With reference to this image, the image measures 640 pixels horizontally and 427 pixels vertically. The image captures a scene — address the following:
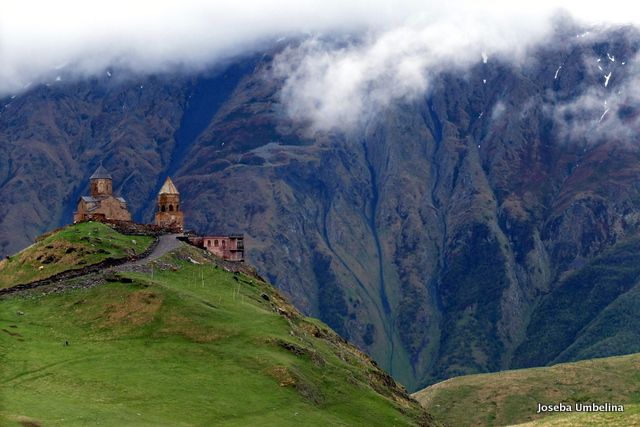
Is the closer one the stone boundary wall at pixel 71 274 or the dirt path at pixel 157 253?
the stone boundary wall at pixel 71 274

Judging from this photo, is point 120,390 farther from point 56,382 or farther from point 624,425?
point 624,425

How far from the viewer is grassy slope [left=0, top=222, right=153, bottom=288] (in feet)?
569

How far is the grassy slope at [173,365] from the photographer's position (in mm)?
114500

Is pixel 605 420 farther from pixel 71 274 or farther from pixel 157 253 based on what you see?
pixel 157 253

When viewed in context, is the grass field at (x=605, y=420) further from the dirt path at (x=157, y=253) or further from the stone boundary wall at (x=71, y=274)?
A: the dirt path at (x=157, y=253)

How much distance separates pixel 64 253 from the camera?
17850 cm

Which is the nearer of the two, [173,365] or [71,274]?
[173,365]

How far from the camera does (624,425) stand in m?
81.3

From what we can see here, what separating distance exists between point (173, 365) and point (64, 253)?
55262 millimetres

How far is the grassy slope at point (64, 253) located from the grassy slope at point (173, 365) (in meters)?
14.6

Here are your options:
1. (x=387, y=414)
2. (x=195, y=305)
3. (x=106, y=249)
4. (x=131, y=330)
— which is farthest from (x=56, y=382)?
(x=106, y=249)

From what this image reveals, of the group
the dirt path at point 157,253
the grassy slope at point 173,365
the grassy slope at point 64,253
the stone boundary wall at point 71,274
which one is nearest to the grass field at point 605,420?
the grassy slope at point 173,365

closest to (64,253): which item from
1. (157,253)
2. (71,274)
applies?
(71,274)

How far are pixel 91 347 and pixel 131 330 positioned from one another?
8707mm
